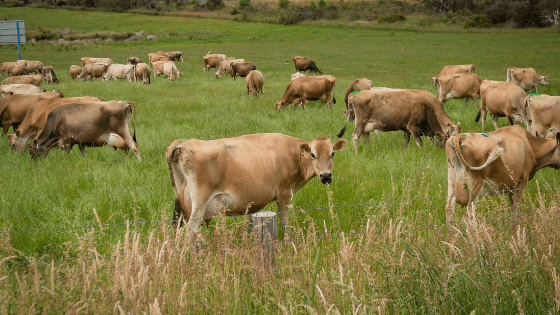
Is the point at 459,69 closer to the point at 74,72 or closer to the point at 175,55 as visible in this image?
the point at 74,72

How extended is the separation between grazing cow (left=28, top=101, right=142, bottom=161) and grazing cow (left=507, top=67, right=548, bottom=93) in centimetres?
1515

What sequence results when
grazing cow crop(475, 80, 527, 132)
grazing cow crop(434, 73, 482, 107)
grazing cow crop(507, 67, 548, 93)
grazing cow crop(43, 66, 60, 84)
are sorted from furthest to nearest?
grazing cow crop(43, 66, 60, 84)
grazing cow crop(507, 67, 548, 93)
grazing cow crop(434, 73, 482, 107)
grazing cow crop(475, 80, 527, 132)

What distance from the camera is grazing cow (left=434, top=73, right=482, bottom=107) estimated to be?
15.6 m

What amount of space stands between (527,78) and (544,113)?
9.03m

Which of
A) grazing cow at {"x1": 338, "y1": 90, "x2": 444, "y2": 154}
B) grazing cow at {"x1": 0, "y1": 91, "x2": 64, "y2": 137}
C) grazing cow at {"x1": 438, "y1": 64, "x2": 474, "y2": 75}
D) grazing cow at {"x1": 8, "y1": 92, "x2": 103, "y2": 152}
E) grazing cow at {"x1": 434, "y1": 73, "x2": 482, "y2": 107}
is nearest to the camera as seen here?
grazing cow at {"x1": 338, "y1": 90, "x2": 444, "y2": 154}

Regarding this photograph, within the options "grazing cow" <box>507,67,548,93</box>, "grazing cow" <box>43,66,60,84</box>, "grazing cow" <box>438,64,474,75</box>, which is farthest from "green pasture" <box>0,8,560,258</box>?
"grazing cow" <box>43,66,60,84</box>

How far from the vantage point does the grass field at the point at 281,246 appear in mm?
2990

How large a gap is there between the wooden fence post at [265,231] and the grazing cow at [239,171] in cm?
77

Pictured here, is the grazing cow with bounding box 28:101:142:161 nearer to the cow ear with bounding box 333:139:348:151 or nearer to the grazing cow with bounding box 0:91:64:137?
the grazing cow with bounding box 0:91:64:137

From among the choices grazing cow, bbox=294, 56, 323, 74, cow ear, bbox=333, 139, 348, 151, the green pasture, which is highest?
grazing cow, bbox=294, 56, 323, 74

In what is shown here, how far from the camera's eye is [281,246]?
3.96 metres

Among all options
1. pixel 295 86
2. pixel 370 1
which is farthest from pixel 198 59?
pixel 370 1

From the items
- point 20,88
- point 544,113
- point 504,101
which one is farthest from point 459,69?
point 20,88

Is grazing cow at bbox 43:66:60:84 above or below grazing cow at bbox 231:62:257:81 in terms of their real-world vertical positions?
below
